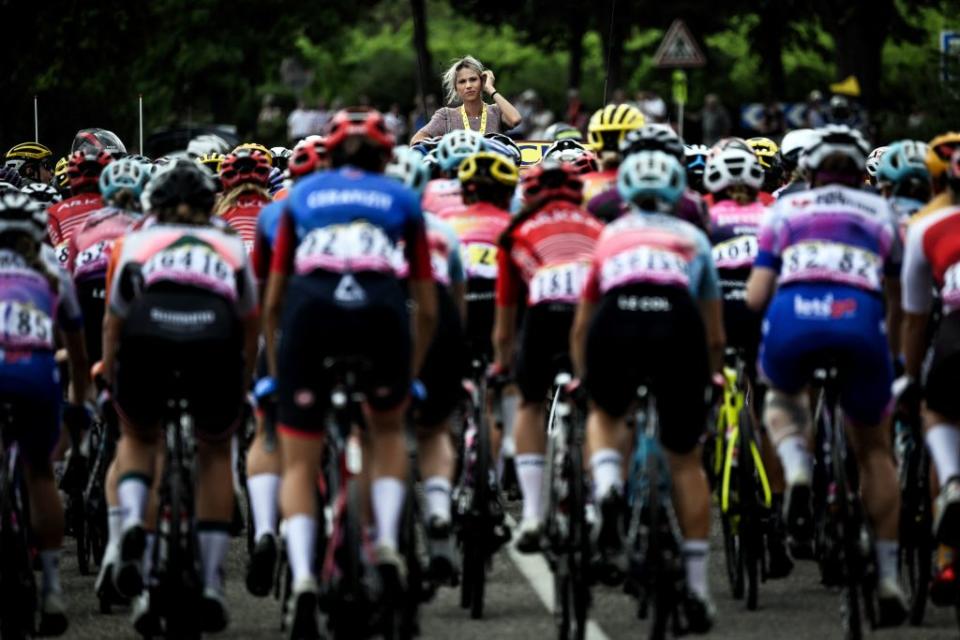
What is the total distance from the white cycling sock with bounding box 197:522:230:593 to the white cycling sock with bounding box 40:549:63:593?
67 cm

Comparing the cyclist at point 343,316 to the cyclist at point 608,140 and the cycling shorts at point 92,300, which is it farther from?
the cycling shorts at point 92,300

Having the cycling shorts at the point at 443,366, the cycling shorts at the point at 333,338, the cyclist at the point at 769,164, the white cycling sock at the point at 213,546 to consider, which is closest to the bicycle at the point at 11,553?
the white cycling sock at the point at 213,546

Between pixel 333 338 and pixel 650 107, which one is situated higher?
pixel 650 107

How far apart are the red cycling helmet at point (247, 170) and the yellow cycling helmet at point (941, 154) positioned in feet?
14.0

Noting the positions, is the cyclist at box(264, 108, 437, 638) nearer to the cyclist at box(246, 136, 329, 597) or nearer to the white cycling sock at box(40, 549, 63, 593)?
the cyclist at box(246, 136, 329, 597)

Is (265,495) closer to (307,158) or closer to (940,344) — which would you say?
(307,158)

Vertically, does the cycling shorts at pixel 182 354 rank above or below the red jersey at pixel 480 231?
below

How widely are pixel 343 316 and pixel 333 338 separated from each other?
0.09 metres

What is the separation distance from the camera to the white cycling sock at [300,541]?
31.2 feet

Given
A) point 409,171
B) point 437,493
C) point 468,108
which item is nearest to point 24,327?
point 437,493

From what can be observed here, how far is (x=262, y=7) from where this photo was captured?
51281 mm

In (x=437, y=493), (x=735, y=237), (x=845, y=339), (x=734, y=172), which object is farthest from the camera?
(x=734, y=172)

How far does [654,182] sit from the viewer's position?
10250 mm

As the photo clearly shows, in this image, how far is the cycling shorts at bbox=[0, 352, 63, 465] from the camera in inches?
401
